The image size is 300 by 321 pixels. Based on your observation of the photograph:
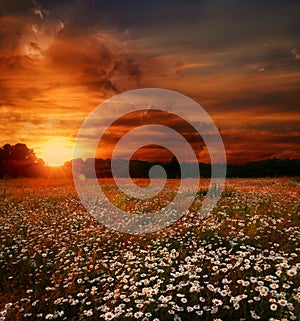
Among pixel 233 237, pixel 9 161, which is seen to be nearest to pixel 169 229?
pixel 233 237

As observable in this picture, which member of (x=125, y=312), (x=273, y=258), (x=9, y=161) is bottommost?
(x=125, y=312)

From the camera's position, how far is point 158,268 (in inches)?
260

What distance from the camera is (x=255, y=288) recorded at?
5316 mm

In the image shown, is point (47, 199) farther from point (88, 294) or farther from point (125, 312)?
point (125, 312)

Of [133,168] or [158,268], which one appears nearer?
[158,268]

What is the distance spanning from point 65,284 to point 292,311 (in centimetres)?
380

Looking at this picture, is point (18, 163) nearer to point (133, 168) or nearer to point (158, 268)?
point (133, 168)

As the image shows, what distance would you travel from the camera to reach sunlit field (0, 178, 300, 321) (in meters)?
5.22

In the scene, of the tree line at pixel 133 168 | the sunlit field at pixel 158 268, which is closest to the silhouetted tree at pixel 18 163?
the tree line at pixel 133 168

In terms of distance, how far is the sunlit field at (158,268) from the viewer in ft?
17.1

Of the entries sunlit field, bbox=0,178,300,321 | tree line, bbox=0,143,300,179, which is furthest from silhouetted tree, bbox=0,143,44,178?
sunlit field, bbox=0,178,300,321

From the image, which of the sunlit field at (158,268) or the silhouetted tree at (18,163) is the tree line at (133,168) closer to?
the silhouetted tree at (18,163)

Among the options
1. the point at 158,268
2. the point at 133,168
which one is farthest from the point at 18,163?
the point at 158,268

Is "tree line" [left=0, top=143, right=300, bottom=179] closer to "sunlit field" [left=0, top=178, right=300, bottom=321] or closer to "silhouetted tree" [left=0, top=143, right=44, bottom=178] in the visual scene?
"silhouetted tree" [left=0, top=143, right=44, bottom=178]
